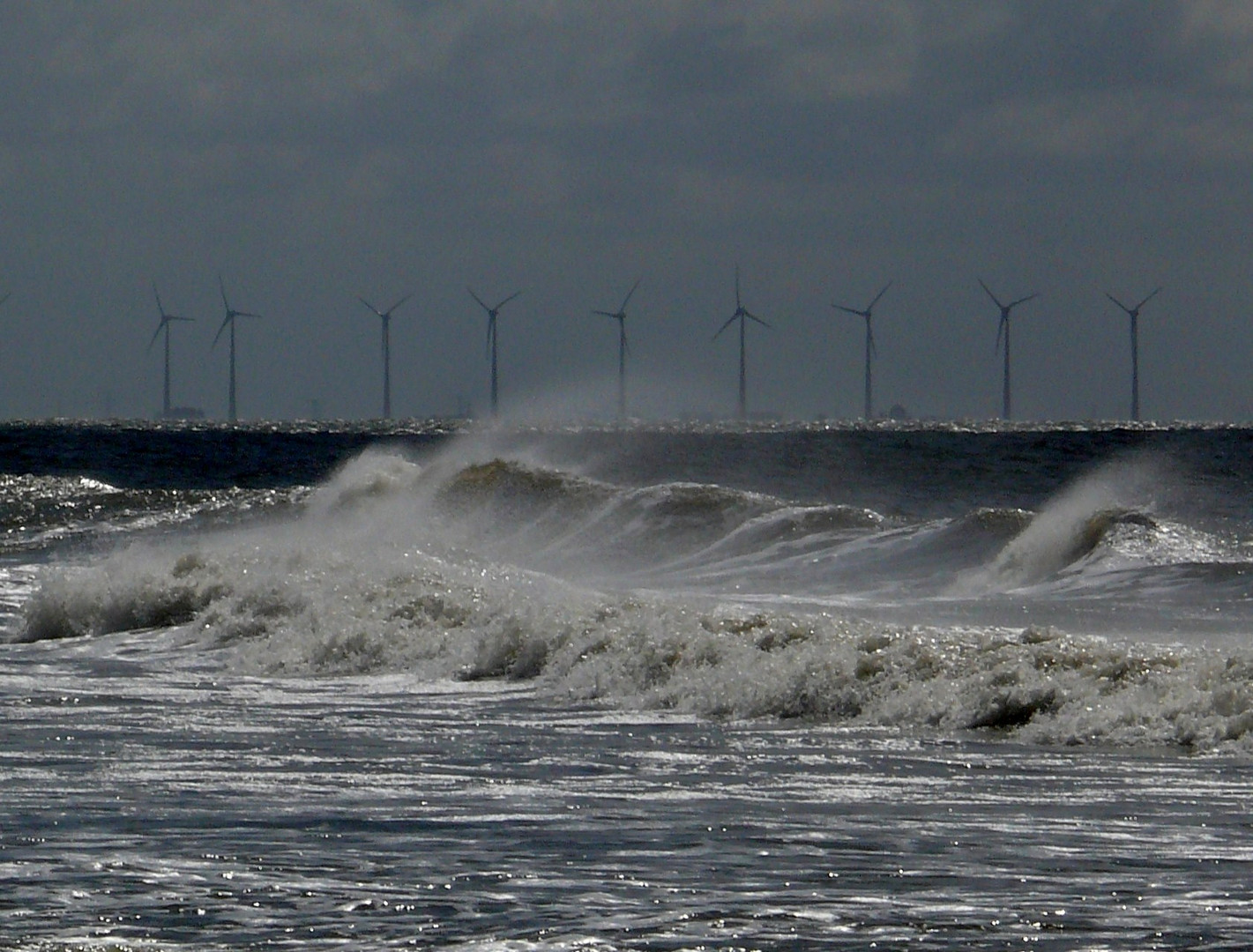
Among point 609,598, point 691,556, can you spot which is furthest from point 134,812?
point 691,556

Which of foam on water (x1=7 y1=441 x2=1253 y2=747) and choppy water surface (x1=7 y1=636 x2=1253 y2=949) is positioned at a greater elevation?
foam on water (x1=7 y1=441 x2=1253 y2=747)

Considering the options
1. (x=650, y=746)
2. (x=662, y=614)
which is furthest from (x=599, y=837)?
(x=662, y=614)

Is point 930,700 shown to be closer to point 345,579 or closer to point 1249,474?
point 345,579

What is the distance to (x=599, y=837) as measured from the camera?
9.91m

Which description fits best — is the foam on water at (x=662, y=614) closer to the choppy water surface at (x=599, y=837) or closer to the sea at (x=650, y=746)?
the sea at (x=650, y=746)

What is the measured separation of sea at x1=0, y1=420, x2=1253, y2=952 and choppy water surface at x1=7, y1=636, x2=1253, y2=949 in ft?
0.11

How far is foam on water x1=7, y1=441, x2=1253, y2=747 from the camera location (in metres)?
14.6

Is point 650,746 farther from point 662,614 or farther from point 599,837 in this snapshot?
point 662,614

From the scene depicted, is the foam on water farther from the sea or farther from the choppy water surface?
the choppy water surface

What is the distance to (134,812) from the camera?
34.6ft

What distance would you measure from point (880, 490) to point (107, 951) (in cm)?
5542

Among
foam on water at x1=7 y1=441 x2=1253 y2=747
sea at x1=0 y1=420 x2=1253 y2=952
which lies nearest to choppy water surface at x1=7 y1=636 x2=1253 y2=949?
sea at x1=0 y1=420 x2=1253 y2=952

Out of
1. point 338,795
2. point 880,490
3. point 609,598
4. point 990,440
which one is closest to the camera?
point 338,795

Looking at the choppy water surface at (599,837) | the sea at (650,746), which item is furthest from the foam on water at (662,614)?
the choppy water surface at (599,837)
